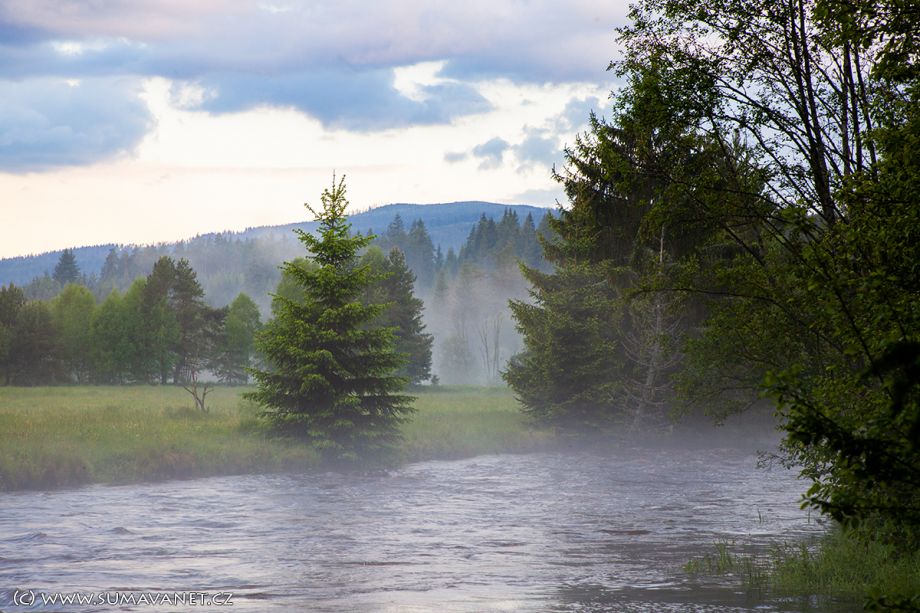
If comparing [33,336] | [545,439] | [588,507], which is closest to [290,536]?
[588,507]

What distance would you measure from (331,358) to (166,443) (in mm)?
6401

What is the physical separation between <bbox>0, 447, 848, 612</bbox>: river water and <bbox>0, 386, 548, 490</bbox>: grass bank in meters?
1.32

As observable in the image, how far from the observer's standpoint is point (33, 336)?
71500mm

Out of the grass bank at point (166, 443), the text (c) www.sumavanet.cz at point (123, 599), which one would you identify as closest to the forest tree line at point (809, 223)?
the text (c) www.sumavanet.cz at point (123, 599)

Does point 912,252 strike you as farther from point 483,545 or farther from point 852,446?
point 483,545

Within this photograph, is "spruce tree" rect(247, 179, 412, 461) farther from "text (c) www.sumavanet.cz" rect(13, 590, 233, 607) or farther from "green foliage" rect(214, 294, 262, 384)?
"green foliage" rect(214, 294, 262, 384)

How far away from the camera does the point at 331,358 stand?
94.9ft

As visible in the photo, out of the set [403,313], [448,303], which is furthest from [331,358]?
[448,303]

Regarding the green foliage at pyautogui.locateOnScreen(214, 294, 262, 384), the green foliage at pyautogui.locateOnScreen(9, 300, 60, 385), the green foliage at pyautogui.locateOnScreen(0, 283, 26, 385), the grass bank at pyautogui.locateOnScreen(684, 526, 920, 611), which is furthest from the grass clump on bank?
the green foliage at pyautogui.locateOnScreen(9, 300, 60, 385)

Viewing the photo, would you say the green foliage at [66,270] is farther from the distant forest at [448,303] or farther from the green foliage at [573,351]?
the green foliage at [573,351]

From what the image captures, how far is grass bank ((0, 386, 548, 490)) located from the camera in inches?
1065

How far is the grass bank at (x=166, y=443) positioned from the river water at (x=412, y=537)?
1.32 m

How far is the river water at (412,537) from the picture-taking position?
47.4ft

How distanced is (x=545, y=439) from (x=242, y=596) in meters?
26.2
